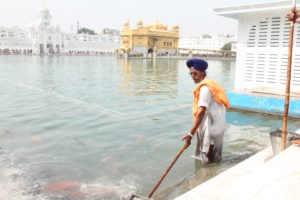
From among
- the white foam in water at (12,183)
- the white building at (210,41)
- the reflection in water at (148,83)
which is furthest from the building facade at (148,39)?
the white foam in water at (12,183)

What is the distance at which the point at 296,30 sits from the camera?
7832 mm

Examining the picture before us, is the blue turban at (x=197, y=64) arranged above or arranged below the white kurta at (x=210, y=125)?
above

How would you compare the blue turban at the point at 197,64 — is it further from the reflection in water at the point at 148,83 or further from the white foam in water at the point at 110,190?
the reflection in water at the point at 148,83

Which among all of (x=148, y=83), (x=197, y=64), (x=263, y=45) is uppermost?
(x=263, y=45)

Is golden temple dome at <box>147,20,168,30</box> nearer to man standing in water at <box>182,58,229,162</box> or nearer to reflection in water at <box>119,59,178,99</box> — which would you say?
reflection in water at <box>119,59,178,99</box>

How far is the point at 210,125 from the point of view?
3.89 m

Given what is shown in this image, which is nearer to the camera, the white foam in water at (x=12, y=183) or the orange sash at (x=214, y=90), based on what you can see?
the white foam in water at (x=12, y=183)

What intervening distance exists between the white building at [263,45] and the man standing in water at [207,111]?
5.01m

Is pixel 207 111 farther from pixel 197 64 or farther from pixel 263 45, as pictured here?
pixel 263 45

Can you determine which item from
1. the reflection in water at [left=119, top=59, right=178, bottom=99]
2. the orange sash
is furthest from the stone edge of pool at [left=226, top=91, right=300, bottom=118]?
the orange sash

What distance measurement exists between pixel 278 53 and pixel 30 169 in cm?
706

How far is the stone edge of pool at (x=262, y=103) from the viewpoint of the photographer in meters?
7.12

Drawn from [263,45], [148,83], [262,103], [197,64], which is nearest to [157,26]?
[148,83]

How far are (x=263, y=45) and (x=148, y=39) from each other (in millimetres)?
61722
